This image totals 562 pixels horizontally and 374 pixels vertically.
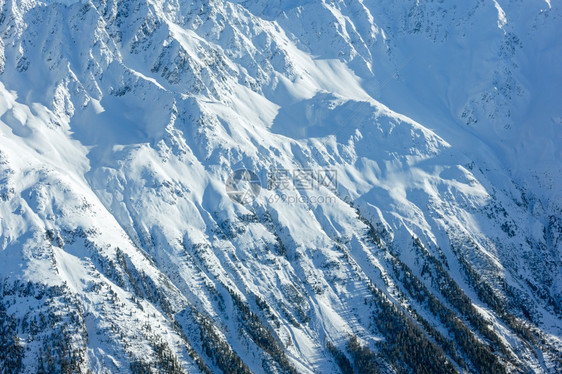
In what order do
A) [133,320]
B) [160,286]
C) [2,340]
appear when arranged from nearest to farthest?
[2,340] → [133,320] → [160,286]

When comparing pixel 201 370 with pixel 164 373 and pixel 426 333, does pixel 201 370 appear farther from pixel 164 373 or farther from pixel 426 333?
pixel 426 333

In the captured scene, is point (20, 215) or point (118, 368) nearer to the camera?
point (118, 368)

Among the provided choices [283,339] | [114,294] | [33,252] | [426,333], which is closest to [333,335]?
[283,339]

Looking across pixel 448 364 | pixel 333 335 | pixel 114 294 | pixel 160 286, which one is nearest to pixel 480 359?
pixel 448 364

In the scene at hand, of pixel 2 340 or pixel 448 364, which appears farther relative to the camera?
pixel 448 364

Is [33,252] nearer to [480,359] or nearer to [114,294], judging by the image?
[114,294]

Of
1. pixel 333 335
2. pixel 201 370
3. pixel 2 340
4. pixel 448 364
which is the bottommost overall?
pixel 2 340

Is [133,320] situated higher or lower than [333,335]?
lower

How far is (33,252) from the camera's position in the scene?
183 metres

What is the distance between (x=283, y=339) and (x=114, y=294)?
58.9 m

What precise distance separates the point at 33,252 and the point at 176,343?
56.8 meters

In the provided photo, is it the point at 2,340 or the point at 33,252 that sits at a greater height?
the point at 33,252

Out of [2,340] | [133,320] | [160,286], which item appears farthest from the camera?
[160,286]

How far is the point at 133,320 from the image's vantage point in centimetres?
17538
